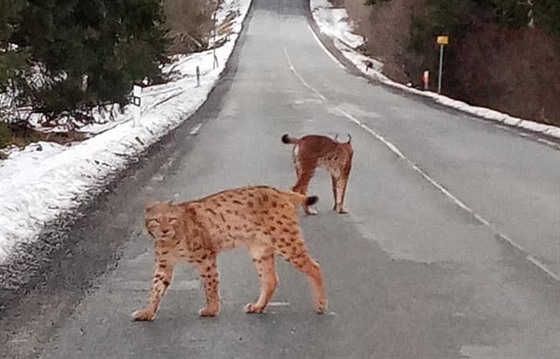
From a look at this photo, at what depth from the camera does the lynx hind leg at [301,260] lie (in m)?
7.54

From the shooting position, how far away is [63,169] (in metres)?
14.7

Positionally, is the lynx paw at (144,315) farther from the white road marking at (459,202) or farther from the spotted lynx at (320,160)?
the spotted lynx at (320,160)

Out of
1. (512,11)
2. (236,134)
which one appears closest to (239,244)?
(236,134)

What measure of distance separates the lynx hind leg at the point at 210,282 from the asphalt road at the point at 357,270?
10cm

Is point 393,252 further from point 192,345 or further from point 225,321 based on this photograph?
point 192,345

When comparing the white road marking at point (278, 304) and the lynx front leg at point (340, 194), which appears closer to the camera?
the white road marking at point (278, 304)

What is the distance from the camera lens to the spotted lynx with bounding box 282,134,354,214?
40.1 feet

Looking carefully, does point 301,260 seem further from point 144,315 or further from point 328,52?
point 328,52

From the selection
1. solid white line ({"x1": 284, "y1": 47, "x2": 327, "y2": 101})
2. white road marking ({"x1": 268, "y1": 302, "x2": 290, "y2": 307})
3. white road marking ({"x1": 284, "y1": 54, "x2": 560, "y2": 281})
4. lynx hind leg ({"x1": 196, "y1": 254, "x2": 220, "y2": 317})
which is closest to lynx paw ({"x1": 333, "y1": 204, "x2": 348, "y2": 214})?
white road marking ({"x1": 284, "y1": 54, "x2": 560, "y2": 281})

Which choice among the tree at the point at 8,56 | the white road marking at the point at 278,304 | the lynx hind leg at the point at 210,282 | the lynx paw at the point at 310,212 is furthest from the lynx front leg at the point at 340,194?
the tree at the point at 8,56

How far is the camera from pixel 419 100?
36.9m

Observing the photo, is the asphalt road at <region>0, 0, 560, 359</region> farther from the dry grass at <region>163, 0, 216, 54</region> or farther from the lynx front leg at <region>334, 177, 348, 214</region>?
the dry grass at <region>163, 0, 216, 54</region>

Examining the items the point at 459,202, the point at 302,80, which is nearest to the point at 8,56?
the point at 459,202

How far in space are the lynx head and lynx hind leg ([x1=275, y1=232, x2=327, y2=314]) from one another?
2.36 ft
